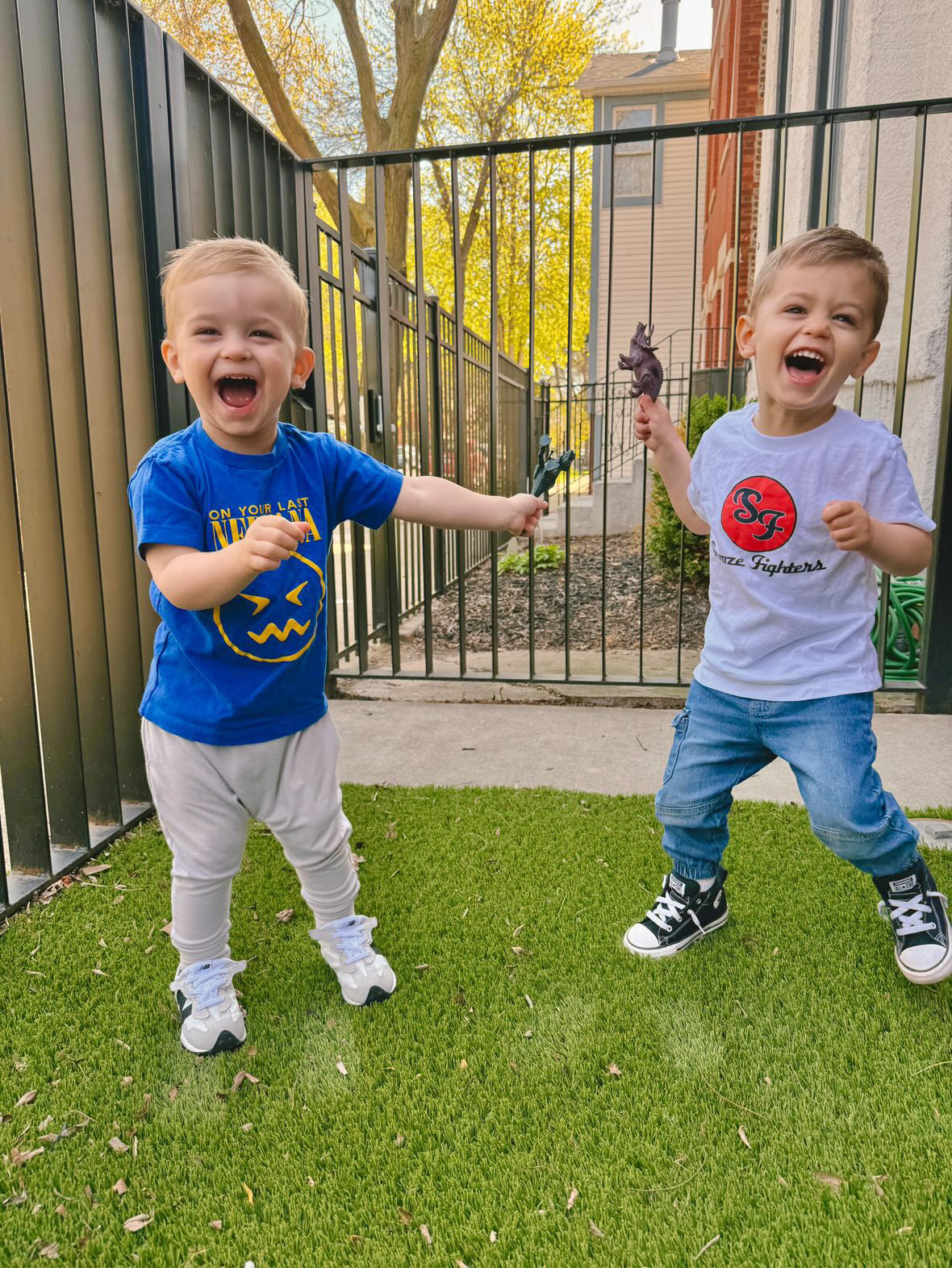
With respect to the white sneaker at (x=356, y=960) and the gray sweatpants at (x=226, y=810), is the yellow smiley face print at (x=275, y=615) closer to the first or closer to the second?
the gray sweatpants at (x=226, y=810)

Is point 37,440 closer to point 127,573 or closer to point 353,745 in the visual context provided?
point 127,573

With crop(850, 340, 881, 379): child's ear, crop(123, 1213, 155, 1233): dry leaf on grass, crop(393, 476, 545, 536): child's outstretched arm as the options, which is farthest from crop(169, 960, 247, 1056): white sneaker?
crop(850, 340, 881, 379): child's ear

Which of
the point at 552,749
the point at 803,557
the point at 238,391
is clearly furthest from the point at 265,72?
the point at 803,557

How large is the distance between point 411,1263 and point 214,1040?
62cm

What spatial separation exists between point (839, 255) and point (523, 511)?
30.5 inches

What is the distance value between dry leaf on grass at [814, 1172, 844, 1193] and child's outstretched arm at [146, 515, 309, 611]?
1.29 meters

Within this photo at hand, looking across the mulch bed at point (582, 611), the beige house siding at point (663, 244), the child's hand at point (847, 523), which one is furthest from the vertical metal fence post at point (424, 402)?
the beige house siding at point (663, 244)

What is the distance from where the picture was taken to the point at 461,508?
5.93ft

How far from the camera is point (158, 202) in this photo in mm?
2615

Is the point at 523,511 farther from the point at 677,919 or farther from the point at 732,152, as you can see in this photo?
the point at 732,152

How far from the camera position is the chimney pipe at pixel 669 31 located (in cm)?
1972

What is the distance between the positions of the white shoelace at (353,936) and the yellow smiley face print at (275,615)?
62cm

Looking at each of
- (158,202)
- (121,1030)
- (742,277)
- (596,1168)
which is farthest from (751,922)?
(742,277)

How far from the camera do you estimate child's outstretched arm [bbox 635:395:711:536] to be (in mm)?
1943
